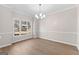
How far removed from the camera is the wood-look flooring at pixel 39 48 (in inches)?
70.8

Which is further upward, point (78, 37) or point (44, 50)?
point (78, 37)

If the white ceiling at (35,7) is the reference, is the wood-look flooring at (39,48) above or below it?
below

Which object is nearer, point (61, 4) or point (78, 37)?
point (61, 4)

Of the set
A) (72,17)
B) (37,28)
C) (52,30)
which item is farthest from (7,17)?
(72,17)

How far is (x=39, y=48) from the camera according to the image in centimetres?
191

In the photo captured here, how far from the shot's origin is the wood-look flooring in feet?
5.90

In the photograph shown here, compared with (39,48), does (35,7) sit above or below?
above

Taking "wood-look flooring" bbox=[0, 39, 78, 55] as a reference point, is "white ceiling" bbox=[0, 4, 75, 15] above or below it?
above

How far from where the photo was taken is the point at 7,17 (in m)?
1.81

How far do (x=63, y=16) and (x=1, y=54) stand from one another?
1688 mm
